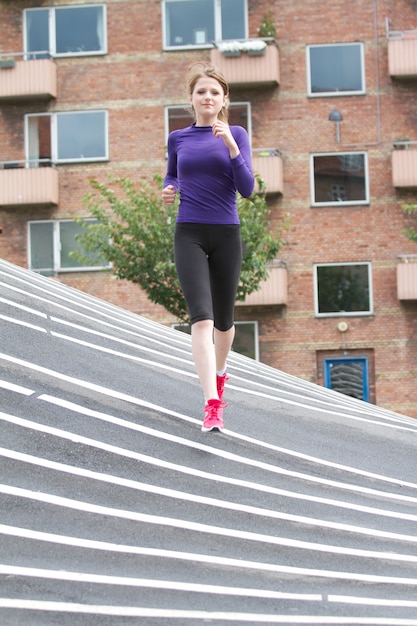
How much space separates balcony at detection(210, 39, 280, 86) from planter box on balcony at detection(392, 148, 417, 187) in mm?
4179

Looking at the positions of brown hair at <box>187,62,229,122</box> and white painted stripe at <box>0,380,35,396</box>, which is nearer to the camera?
brown hair at <box>187,62,229,122</box>

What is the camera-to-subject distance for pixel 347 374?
34250 millimetres

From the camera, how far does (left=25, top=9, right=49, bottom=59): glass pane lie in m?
36.2

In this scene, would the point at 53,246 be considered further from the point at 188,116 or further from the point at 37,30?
the point at 37,30

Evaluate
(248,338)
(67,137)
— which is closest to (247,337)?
(248,338)

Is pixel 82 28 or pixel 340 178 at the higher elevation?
pixel 82 28

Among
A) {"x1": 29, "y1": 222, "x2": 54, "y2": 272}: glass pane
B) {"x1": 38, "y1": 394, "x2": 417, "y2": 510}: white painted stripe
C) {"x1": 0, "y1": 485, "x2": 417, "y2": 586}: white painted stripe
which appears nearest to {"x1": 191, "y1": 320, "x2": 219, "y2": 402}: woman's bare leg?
{"x1": 38, "y1": 394, "x2": 417, "y2": 510}: white painted stripe

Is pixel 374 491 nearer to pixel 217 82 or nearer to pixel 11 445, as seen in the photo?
pixel 11 445

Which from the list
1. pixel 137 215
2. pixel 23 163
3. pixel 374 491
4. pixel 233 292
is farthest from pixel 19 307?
pixel 23 163

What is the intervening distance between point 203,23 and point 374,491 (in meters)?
30.5

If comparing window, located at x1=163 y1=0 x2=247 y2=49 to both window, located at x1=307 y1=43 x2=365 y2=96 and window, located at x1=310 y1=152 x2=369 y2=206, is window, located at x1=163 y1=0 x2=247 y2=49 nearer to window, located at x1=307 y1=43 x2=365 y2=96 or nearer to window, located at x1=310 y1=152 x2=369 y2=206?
window, located at x1=307 y1=43 x2=365 y2=96

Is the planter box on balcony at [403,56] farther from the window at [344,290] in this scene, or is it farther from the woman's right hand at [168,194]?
the woman's right hand at [168,194]

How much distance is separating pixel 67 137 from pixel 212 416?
2967 centimetres

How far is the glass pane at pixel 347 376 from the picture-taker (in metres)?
34.2
